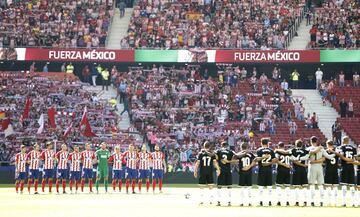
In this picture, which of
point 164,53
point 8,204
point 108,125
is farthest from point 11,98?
point 8,204

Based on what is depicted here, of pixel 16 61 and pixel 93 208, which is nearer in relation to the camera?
pixel 93 208

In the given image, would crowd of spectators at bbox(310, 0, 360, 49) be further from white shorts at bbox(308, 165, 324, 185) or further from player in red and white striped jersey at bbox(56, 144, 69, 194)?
white shorts at bbox(308, 165, 324, 185)

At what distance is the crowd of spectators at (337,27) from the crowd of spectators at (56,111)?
1781cm

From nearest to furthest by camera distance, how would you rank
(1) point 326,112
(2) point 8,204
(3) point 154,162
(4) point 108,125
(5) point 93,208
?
(5) point 93,208 → (2) point 8,204 → (3) point 154,162 → (4) point 108,125 → (1) point 326,112

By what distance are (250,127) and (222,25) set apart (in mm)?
11617

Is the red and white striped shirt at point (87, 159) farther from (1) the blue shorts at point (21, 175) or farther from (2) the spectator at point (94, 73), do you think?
(2) the spectator at point (94, 73)

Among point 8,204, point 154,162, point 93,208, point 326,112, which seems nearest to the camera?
point 93,208

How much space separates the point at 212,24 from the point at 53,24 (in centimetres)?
1263

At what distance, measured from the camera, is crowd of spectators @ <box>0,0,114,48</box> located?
76.8 metres

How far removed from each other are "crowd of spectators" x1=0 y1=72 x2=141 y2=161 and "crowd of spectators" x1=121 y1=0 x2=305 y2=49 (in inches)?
301

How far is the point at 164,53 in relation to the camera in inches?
3019

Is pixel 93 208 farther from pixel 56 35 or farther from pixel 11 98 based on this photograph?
pixel 56 35

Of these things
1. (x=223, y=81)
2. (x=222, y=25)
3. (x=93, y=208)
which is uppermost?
(x=222, y=25)

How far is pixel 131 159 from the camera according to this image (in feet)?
168
